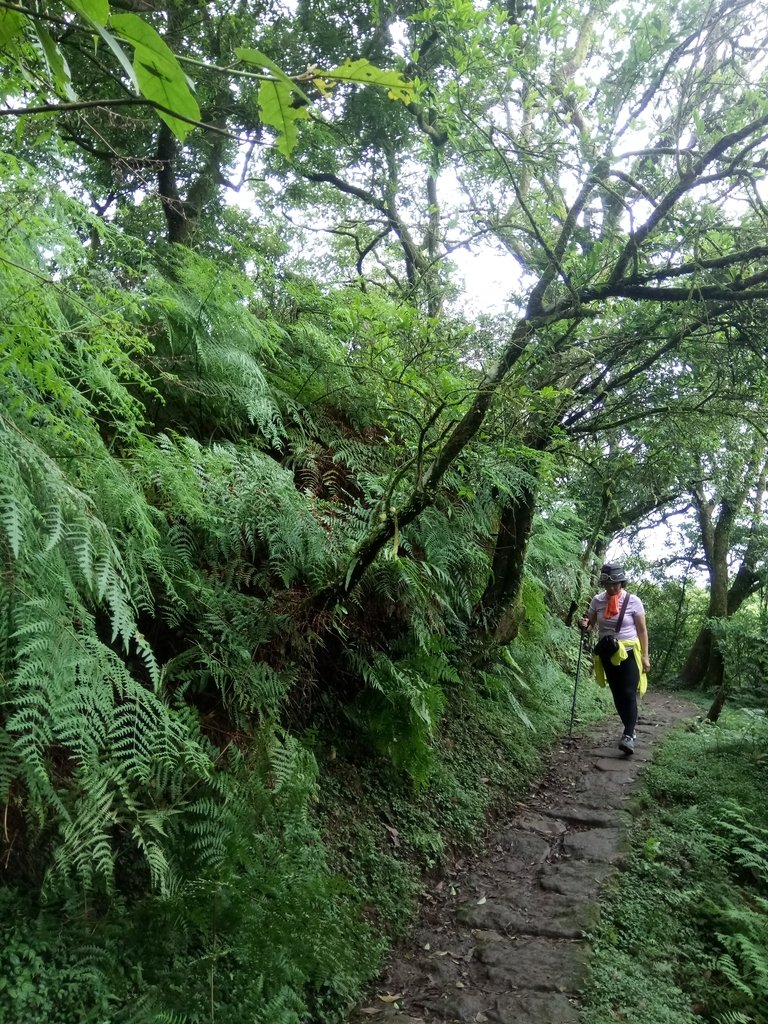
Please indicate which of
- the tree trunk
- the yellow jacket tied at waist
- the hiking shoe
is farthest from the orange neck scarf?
the hiking shoe

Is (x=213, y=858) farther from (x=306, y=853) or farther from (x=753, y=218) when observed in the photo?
(x=753, y=218)

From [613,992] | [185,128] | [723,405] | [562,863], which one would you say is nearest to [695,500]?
[723,405]

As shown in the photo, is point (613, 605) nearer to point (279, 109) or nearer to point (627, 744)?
point (627, 744)

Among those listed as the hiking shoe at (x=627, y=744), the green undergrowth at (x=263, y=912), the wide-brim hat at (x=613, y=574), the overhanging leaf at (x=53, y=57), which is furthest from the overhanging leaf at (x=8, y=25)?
the hiking shoe at (x=627, y=744)

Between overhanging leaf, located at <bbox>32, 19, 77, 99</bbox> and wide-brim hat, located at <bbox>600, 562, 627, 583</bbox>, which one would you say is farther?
wide-brim hat, located at <bbox>600, 562, 627, 583</bbox>

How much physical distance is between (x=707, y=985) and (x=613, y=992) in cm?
49

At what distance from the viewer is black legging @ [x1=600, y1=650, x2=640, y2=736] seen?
6270 millimetres

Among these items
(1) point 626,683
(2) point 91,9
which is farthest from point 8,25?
(1) point 626,683

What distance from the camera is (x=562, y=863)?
439 cm

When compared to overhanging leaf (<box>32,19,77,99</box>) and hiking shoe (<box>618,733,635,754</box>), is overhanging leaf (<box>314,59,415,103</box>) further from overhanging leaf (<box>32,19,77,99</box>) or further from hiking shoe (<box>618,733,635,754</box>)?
hiking shoe (<box>618,733,635,754</box>)

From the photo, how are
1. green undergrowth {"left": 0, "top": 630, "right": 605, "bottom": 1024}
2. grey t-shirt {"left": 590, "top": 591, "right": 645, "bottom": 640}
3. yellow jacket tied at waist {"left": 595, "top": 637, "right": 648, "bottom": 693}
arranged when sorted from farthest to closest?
grey t-shirt {"left": 590, "top": 591, "right": 645, "bottom": 640} → yellow jacket tied at waist {"left": 595, "top": 637, "right": 648, "bottom": 693} → green undergrowth {"left": 0, "top": 630, "right": 605, "bottom": 1024}

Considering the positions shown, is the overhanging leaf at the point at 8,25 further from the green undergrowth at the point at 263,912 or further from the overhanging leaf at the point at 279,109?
the green undergrowth at the point at 263,912

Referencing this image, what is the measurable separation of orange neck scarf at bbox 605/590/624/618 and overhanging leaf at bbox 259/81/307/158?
19.9 ft

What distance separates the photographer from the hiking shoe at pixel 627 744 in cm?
644
